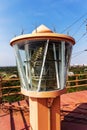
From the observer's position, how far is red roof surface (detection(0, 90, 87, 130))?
21.1 ft

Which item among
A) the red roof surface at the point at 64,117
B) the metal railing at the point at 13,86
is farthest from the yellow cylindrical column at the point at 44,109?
the metal railing at the point at 13,86

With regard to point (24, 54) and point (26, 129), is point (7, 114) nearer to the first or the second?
point (26, 129)

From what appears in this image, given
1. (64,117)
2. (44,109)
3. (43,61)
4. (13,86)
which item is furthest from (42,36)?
(13,86)

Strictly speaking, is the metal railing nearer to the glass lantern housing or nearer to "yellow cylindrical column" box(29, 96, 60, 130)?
"yellow cylindrical column" box(29, 96, 60, 130)

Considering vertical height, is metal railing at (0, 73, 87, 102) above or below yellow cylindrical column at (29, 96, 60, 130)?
above

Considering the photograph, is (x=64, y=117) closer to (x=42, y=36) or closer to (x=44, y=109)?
(x=44, y=109)

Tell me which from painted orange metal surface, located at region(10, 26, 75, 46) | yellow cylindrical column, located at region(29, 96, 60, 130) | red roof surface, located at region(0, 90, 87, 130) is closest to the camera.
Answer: painted orange metal surface, located at region(10, 26, 75, 46)

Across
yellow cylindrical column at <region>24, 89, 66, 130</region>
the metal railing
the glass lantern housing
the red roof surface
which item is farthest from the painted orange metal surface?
the metal railing

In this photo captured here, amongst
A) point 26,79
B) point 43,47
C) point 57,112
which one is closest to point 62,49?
point 43,47

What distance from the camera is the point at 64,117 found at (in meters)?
7.18

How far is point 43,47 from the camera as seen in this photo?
4.61m

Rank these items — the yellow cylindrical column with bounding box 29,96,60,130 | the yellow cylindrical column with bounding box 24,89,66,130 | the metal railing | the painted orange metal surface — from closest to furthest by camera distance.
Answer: the painted orange metal surface < the yellow cylindrical column with bounding box 24,89,66,130 < the yellow cylindrical column with bounding box 29,96,60,130 < the metal railing

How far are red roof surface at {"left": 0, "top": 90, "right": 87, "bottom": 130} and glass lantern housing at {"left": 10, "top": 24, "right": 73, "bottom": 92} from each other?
2.05m

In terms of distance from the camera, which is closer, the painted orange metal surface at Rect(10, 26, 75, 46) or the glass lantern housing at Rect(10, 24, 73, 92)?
the painted orange metal surface at Rect(10, 26, 75, 46)
